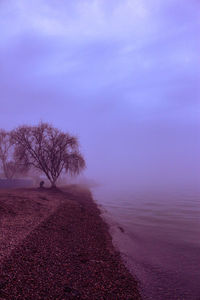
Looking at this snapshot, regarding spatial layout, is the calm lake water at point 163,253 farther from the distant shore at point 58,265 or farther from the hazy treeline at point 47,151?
the hazy treeline at point 47,151

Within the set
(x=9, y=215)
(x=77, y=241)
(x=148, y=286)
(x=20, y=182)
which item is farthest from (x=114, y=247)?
(x=20, y=182)

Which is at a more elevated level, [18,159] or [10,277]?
[18,159]

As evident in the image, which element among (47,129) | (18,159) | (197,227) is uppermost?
(47,129)

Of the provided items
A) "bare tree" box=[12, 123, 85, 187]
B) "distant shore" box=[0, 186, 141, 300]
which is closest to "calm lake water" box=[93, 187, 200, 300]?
"distant shore" box=[0, 186, 141, 300]

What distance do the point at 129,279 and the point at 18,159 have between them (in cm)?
3349

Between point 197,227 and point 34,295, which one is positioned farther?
point 197,227

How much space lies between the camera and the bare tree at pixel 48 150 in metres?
34.8

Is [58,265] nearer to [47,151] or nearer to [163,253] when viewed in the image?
[163,253]

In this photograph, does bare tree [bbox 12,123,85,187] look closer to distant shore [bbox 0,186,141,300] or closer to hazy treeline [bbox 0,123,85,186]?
hazy treeline [bbox 0,123,85,186]

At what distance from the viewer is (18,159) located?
119 ft

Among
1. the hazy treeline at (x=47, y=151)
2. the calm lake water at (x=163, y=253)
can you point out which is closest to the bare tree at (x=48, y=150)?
the hazy treeline at (x=47, y=151)

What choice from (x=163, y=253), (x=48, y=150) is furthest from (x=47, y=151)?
(x=163, y=253)

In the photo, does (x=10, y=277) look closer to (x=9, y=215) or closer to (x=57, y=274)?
(x=57, y=274)

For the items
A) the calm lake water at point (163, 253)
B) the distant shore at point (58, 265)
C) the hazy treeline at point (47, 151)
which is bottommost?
the calm lake water at point (163, 253)
